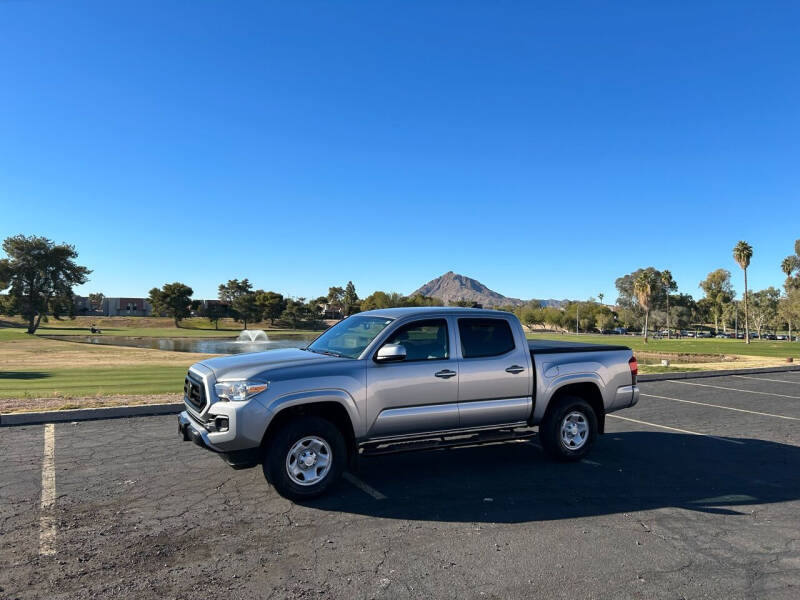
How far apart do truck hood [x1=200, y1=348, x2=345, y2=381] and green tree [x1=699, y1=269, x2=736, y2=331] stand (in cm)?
17454

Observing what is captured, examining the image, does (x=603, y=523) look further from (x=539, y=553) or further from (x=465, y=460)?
(x=465, y=460)

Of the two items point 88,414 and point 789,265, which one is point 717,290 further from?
point 88,414

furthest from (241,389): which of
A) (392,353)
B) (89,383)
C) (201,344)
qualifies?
(201,344)

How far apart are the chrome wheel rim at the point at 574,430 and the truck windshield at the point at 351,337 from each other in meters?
2.81

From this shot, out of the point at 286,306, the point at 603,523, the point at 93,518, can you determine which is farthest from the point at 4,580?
the point at 286,306

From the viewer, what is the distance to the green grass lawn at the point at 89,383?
13.2m

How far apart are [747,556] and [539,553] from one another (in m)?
1.72

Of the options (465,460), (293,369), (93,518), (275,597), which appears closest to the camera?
(275,597)

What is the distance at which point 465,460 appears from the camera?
23.1 feet

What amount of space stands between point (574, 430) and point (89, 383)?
14982 mm

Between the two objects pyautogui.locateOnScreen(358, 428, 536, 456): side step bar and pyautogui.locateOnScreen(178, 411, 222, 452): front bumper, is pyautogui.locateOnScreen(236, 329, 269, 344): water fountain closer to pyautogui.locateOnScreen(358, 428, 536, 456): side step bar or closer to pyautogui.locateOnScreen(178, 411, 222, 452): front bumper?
pyautogui.locateOnScreen(178, 411, 222, 452): front bumper

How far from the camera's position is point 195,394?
570cm

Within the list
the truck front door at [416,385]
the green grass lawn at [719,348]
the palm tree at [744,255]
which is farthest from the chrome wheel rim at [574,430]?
the palm tree at [744,255]

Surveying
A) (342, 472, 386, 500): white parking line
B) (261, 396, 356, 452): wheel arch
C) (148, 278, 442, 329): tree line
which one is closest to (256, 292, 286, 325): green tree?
(148, 278, 442, 329): tree line
